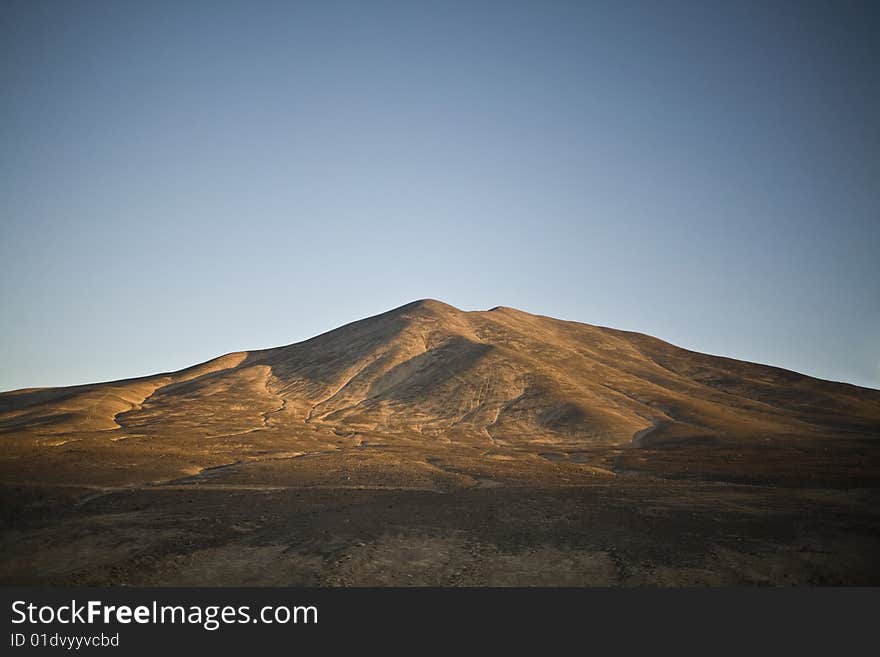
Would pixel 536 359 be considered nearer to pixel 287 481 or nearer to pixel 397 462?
pixel 397 462

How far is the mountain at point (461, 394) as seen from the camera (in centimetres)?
8456

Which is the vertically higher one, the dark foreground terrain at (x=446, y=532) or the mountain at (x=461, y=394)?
the mountain at (x=461, y=394)

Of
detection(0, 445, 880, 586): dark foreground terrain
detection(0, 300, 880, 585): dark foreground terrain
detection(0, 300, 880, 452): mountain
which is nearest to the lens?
detection(0, 445, 880, 586): dark foreground terrain

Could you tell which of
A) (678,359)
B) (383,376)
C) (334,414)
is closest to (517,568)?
(334,414)

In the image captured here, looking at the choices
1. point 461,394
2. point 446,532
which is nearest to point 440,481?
point 446,532

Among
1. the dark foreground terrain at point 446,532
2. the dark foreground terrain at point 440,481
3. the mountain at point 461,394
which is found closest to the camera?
the dark foreground terrain at point 446,532

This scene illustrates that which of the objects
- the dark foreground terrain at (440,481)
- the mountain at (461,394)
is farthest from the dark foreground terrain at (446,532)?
the mountain at (461,394)

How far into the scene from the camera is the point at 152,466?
43906 mm

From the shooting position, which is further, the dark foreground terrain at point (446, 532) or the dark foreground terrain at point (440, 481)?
the dark foreground terrain at point (440, 481)

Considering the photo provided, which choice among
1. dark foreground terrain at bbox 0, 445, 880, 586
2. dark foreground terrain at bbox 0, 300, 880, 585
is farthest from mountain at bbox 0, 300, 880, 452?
dark foreground terrain at bbox 0, 445, 880, 586

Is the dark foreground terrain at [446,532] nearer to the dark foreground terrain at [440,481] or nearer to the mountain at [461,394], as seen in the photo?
the dark foreground terrain at [440,481]

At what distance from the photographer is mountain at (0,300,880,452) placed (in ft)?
277

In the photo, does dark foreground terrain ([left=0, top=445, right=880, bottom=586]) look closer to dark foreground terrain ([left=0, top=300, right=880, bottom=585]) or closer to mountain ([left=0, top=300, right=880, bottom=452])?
dark foreground terrain ([left=0, top=300, right=880, bottom=585])

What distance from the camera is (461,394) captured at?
104 m
